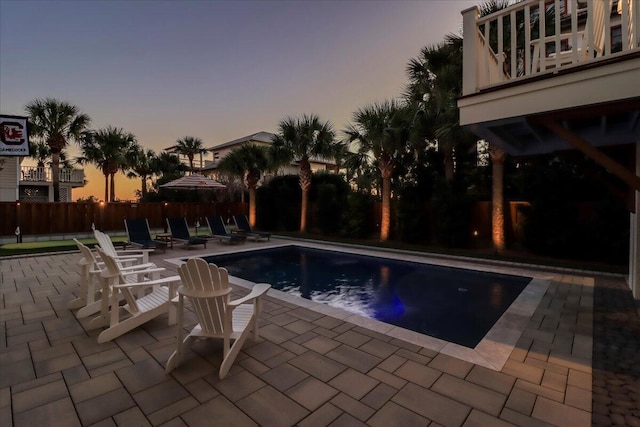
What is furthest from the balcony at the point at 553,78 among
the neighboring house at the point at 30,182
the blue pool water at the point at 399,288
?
the neighboring house at the point at 30,182

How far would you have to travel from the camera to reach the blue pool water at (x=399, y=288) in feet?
15.3

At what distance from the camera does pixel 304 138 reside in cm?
1405

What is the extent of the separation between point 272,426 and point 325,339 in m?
1.48

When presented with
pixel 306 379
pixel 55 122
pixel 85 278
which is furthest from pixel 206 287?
pixel 55 122

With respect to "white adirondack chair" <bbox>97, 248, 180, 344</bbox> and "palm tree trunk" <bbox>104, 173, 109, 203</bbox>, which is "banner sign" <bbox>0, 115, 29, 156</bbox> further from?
"palm tree trunk" <bbox>104, 173, 109, 203</bbox>

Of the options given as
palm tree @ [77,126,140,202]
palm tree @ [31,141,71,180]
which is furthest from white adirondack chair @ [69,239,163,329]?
palm tree @ [77,126,140,202]

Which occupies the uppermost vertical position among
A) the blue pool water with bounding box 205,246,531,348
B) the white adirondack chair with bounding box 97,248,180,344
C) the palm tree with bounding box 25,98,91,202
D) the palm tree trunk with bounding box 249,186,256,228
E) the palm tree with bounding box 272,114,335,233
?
the palm tree with bounding box 25,98,91,202

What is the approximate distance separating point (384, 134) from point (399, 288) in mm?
6071

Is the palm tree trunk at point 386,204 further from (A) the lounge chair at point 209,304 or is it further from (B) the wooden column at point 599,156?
(A) the lounge chair at point 209,304

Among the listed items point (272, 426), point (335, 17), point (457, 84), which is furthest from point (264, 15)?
point (272, 426)

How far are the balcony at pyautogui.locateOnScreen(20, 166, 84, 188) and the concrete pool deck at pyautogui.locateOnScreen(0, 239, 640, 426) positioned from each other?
74.7 ft

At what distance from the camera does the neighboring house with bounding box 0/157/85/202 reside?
1752 cm

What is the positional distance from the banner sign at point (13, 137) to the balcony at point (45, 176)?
64.6ft

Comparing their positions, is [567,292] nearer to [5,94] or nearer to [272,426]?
[272,426]
